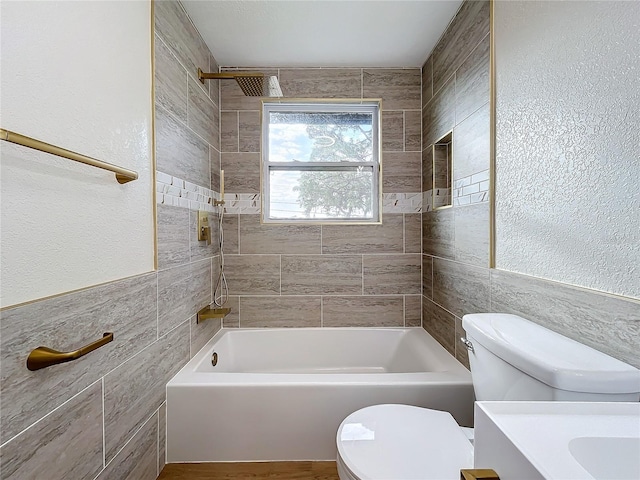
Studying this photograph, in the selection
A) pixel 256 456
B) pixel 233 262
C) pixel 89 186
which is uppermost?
pixel 89 186

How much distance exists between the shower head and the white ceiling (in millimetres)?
282

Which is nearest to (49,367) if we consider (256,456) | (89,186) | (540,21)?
(89,186)

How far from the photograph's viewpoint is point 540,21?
4.18ft

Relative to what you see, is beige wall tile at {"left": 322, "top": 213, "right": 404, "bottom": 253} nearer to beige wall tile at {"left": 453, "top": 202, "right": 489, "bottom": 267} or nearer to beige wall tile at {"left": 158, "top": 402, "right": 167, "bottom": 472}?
beige wall tile at {"left": 453, "top": 202, "right": 489, "bottom": 267}

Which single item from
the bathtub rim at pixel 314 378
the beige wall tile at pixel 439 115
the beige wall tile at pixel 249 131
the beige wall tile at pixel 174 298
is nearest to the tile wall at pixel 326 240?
the beige wall tile at pixel 249 131

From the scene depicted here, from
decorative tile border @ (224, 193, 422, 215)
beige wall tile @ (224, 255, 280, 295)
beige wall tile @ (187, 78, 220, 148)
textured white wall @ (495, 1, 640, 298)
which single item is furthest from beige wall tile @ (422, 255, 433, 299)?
beige wall tile @ (187, 78, 220, 148)

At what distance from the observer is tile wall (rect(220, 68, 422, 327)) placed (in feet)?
8.56

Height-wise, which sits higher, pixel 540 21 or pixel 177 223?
pixel 540 21

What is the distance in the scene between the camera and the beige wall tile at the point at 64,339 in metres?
0.83

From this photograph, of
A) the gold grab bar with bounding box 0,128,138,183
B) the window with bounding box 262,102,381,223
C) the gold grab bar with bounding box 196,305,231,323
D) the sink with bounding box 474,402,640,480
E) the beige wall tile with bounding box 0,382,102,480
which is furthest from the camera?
the window with bounding box 262,102,381,223

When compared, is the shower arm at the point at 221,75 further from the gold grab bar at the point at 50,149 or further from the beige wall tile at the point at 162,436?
the beige wall tile at the point at 162,436

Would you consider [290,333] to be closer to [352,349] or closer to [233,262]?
[352,349]

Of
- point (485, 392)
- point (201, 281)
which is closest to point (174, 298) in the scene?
point (201, 281)

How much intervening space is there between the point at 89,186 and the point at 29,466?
79 centimetres
